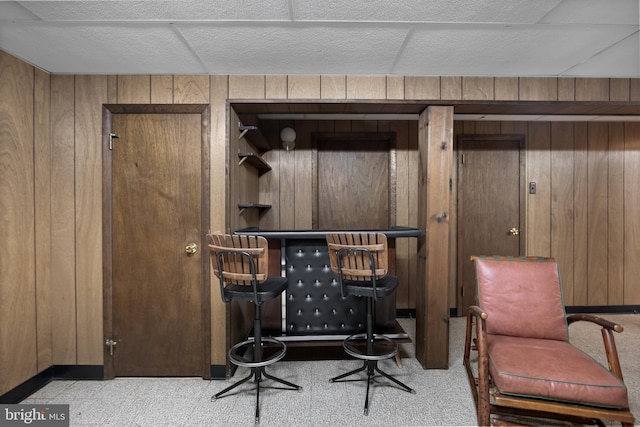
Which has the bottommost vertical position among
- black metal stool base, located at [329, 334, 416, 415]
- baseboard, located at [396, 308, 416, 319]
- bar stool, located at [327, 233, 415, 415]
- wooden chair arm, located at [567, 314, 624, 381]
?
baseboard, located at [396, 308, 416, 319]

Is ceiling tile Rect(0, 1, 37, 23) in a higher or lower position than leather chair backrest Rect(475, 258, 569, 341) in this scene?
higher

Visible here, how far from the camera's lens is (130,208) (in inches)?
88.2

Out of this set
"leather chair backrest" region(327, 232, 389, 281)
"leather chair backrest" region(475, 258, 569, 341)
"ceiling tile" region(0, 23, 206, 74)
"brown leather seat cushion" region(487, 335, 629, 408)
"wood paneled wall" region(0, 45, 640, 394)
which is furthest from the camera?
"wood paneled wall" region(0, 45, 640, 394)

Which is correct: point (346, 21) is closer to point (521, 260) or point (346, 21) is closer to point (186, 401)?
point (521, 260)

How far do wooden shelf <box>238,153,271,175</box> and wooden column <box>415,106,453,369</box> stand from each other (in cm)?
150

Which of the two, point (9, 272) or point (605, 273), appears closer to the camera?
point (9, 272)

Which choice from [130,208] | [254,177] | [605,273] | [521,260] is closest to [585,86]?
[521,260]

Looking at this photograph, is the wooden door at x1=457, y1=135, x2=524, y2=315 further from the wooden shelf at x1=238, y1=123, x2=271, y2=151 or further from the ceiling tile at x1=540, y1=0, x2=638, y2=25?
the wooden shelf at x1=238, y1=123, x2=271, y2=151

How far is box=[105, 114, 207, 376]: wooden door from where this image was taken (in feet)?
7.34

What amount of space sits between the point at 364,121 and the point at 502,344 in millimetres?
2663

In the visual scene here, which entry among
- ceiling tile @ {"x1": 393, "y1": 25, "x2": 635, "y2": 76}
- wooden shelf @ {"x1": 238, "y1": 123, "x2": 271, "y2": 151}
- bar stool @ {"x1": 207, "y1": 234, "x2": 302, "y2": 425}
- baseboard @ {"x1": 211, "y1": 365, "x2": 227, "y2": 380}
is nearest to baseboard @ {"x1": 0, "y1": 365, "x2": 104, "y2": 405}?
baseboard @ {"x1": 211, "y1": 365, "x2": 227, "y2": 380}

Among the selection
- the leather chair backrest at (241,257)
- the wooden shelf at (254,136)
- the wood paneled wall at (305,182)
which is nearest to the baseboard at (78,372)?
the leather chair backrest at (241,257)

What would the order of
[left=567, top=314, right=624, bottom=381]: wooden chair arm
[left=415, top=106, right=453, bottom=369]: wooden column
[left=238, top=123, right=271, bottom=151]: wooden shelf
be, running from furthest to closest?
[left=238, top=123, right=271, bottom=151]: wooden shelf
[left=415, top=106, right=453, bottom=369]: wooden column
[left=567, top=314, right=624, bottom=381]: wooden chair arm

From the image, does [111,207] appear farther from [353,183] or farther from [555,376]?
[555,376]
